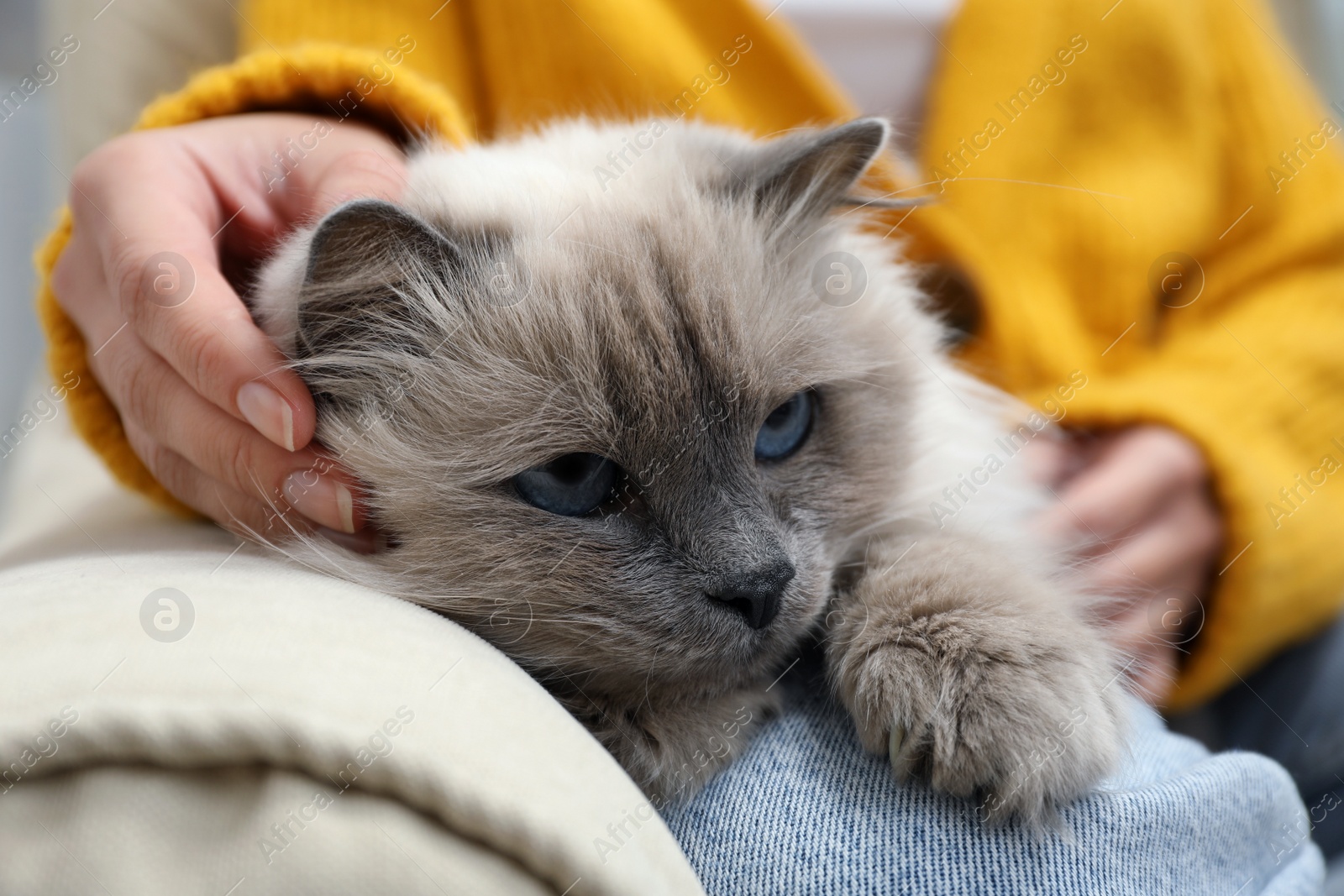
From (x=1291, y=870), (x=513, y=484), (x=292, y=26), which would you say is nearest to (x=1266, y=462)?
(x=1291, y=870)

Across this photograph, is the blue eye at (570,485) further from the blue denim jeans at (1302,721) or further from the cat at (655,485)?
the blue denim jeans at (1302,721)

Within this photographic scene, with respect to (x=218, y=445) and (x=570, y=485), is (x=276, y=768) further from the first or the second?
(x=218, y=445)

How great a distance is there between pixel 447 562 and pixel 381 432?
0.22 meters

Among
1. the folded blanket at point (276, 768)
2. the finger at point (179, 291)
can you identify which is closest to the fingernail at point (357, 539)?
the finger at point (179, 291)

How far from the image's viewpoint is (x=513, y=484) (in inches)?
47.2

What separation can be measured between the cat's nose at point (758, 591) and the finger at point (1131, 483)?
90cm

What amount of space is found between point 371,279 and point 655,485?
502 millimetres

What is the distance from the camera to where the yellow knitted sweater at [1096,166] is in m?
2.05

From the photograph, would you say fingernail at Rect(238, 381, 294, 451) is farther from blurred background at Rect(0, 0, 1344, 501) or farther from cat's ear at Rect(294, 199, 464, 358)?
blurred background at Rect(0, 0, 1344, 501)

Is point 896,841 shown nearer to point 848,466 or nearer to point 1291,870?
point 848,466

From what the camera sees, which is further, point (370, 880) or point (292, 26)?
point (292, 26)

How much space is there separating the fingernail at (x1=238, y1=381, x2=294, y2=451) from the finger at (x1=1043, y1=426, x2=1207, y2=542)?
147 cm

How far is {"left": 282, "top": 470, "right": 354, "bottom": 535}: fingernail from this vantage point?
1219 millimetres

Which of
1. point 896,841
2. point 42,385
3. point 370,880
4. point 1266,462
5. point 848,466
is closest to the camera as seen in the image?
point 370,880
